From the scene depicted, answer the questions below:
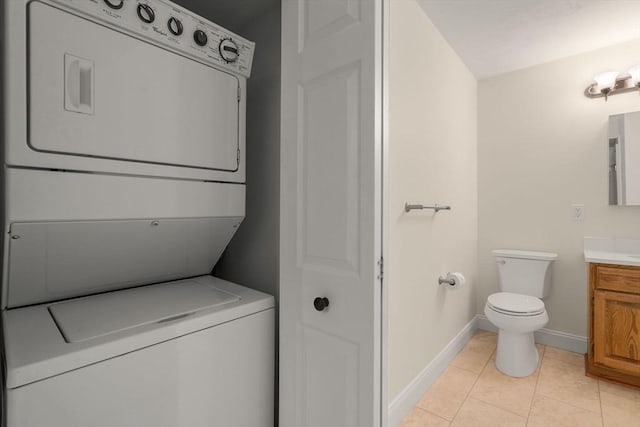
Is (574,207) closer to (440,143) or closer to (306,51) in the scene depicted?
(440,143)

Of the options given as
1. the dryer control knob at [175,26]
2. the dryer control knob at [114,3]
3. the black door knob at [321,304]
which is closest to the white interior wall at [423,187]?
the black door knob at [321,304]

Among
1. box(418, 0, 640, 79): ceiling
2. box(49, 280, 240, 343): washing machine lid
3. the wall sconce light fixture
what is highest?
box(418, 0, 640, 79): ceiling

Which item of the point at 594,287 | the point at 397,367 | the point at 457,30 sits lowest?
the point at 397,367

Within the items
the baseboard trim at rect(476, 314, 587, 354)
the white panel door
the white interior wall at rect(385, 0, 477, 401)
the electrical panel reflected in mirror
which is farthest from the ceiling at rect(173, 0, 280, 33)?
the baseboard trim at rect(476, 314, 587, 354)

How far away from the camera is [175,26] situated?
115 centimetres

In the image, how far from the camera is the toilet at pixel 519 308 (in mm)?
2236

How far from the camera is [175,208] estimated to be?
3.93ft

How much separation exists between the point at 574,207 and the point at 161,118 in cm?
314

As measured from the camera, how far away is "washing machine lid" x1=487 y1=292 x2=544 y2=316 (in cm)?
223

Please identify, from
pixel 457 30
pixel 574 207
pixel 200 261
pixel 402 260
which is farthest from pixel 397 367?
pixel 457 30

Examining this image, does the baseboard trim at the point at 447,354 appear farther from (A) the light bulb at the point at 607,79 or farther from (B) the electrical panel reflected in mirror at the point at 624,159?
(A) the light bulb at the point at 607,79

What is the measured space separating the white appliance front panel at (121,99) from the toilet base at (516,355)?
2.34 meters

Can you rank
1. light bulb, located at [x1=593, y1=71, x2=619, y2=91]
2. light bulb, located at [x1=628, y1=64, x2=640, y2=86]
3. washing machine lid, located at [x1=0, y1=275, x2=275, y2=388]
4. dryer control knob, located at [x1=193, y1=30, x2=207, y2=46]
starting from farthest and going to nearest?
light bulb, located at [x1=593, y1=71, x2=619, y2=91] → light bulb, located at [x1=628, y1=64, x2=640, y2=86] → dryer control knob, located at [x1=193, y1=30, x2=207, y2=46] → washing machine lid, located at [x1=0, y1=275, x2=275, y2=388]

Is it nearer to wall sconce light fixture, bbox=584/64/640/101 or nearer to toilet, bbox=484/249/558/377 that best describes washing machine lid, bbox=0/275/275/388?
toilet, bbox=484/249/558/377
